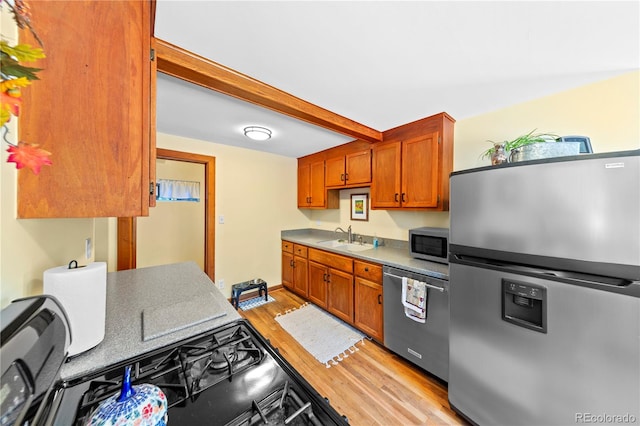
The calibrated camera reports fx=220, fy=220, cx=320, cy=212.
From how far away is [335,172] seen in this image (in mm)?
3178

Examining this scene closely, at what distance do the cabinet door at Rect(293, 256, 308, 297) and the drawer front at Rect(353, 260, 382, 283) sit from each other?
40.5 inches

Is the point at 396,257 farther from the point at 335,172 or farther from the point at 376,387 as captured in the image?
the point at 335,172

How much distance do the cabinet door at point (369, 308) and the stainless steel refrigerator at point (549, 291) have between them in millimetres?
788

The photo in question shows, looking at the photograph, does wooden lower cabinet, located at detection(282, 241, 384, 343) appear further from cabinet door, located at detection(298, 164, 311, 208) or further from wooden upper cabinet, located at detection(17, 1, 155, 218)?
wooden upper cabinet, located at detection(17, 1, 155, 218)

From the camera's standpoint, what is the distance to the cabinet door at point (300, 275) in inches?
126

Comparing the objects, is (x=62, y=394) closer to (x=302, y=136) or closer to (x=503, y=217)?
(x=503, y=217)

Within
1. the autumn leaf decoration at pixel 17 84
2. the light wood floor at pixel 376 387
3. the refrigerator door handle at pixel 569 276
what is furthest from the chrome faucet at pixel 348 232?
the autumn leaf decoration at pixel 17 84

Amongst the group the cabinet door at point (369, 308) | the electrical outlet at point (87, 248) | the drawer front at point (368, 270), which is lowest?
the cabinet door at point (369, 308)

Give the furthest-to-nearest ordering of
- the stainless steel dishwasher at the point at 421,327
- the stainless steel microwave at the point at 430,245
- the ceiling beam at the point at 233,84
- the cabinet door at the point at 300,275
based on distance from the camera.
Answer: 1. the cabinet door at the point at 300,275
2. the stainless steel microwave at the point at 430,245
3. the stainless steel dishwasher at the point at 421,327
4. the ceiling beam at the point at 233,84

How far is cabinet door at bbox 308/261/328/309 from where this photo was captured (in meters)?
2.85

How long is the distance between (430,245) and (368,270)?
2.12 feet

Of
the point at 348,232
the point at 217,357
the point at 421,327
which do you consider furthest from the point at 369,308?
the point at 217,357

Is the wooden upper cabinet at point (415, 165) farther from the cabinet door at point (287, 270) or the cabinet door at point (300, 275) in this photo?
the cabinet door at point (287, 270)

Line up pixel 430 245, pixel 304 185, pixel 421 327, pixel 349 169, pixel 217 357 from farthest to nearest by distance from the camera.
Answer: pixel 304 185, pixel 349 169, pixel 430 245, pixel 421 327, pixel 217 357
